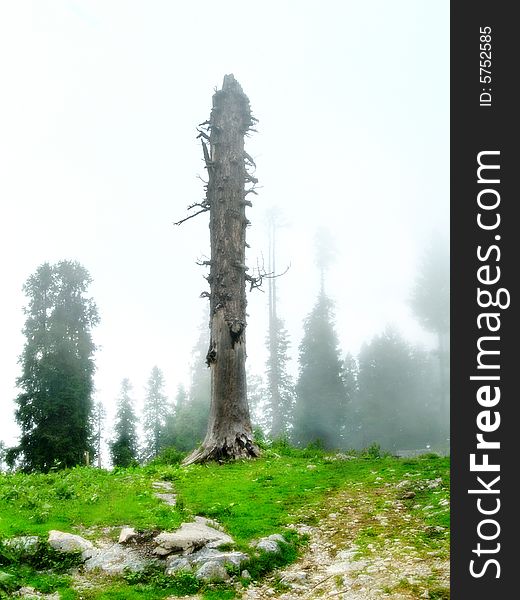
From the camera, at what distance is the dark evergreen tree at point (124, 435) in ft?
113

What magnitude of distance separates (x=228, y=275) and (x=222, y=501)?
6.40 m

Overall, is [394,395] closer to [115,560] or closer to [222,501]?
[222,501]

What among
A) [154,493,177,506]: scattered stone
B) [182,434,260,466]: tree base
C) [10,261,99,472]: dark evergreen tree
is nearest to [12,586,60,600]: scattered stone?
[154,493,177,506]: scattered stone

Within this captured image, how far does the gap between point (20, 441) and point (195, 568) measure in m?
31.3

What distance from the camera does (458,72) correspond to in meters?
4.20

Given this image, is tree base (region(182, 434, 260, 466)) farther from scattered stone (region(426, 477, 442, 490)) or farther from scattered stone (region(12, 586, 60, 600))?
scattered stone (region(12, 586, 60, 600))

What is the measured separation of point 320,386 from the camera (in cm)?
4453

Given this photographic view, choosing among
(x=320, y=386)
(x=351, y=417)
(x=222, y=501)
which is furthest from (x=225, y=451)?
(x=351, y=417)

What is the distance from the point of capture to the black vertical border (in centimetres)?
357

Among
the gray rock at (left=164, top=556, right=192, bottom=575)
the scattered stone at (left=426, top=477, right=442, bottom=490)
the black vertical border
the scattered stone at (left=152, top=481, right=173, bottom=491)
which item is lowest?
the scattered stone at (left=152, top=481, right=173, bottom=491)

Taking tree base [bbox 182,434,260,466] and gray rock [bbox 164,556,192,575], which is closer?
gray rock [bbox 164,556,192,575]

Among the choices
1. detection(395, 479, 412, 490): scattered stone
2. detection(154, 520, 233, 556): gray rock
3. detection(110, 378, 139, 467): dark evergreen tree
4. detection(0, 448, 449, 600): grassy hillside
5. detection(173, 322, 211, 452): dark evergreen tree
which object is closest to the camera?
detection(0, 448, 449, 600): grassy hillside

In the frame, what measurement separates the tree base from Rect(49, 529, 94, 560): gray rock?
603cm

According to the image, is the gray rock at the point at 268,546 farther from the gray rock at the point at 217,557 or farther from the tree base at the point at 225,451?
the tree base at the point at 225,451
